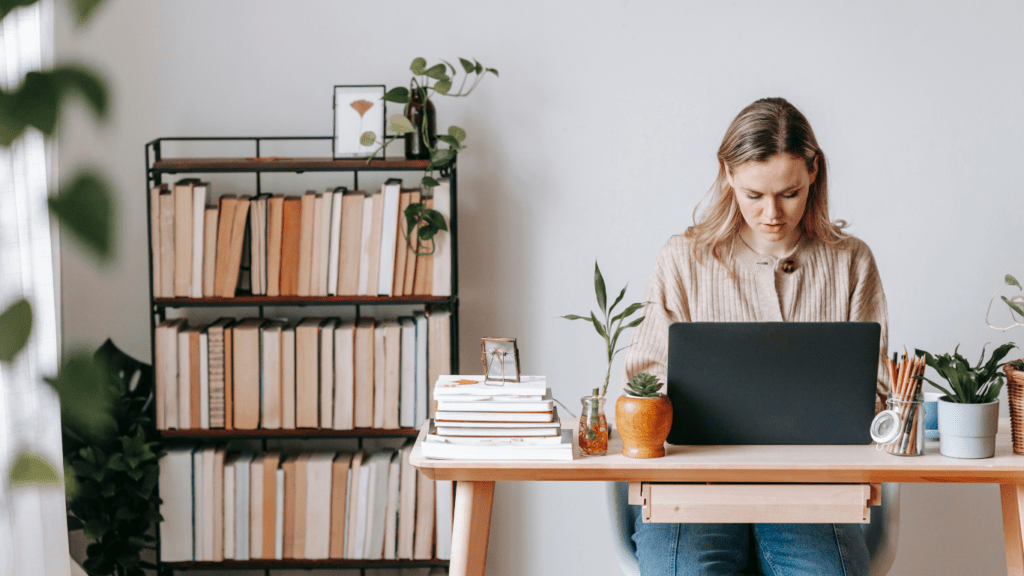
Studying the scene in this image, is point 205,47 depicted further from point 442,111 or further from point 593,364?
point 593,364

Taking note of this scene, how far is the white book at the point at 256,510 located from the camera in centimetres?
231

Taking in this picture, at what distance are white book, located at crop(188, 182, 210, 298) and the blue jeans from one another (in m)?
1.41

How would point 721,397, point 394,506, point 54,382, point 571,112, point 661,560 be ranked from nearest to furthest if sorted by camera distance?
point 54,382
point 721,397
point 661,560
point 394,506
point 571,112

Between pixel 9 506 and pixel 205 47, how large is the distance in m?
2.44

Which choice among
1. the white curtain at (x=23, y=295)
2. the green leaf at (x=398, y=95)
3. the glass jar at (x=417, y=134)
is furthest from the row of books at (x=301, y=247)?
the white curtain at (x=23, y=295)

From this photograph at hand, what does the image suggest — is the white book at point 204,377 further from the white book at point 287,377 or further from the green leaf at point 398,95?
the green leaf at point 398,95

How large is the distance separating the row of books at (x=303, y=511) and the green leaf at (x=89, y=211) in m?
2.17

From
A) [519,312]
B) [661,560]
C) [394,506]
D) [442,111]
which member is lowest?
[394,506]

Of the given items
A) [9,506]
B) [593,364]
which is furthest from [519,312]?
[9,506]

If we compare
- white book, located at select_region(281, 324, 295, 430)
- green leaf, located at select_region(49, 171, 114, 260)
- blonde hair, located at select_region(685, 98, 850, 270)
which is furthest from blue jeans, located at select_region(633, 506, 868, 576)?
green leaf, located at select_region(49, 171, 114, 260)

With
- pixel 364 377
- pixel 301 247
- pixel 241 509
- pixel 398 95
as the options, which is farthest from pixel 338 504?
pixel 398 95

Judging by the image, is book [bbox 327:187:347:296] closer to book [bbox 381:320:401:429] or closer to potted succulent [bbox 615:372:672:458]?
book [bbox 381:320:401:429]

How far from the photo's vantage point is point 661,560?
1527 millimetres

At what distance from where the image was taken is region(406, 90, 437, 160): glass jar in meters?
2.27
